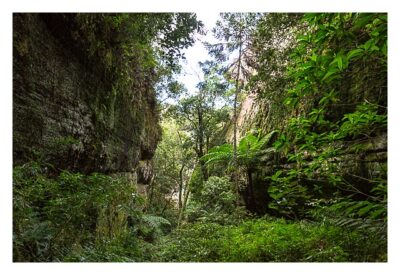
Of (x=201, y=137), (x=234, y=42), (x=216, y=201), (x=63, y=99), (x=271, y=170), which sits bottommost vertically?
(x=216, y=201)

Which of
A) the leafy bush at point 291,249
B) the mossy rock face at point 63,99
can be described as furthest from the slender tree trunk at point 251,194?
the mossy rock face at point 63,99

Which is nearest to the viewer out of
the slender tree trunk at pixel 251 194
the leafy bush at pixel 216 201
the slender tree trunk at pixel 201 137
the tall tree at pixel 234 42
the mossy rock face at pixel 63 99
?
the mossy rock face at pixel 63 99

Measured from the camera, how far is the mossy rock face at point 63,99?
131 inches

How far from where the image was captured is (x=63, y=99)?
13.7 feet

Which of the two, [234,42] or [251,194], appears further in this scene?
[251,194]

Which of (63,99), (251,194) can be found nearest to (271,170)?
(251,194)

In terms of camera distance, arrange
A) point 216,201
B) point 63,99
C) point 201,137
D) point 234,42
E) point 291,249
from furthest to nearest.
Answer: point 201,137, point 216,201, point 234,42, point 63,99, point 291,249

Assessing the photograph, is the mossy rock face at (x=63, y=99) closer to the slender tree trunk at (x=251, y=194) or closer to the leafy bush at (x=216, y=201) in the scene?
the leafy bush at (x=216, y=201)

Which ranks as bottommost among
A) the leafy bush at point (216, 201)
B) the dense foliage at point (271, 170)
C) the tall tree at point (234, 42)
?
the leafy bush at point (216, 201)

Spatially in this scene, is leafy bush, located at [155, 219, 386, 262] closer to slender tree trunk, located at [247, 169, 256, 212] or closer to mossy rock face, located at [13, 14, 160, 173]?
mossy rock face, located at [13, 14, 160, 173]

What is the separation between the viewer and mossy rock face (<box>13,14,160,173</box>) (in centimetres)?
332

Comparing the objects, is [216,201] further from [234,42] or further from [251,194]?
[234,42]

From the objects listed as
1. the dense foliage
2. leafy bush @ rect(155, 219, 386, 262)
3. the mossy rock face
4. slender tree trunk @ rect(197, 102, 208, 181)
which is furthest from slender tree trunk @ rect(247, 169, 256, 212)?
the mossy rock face
